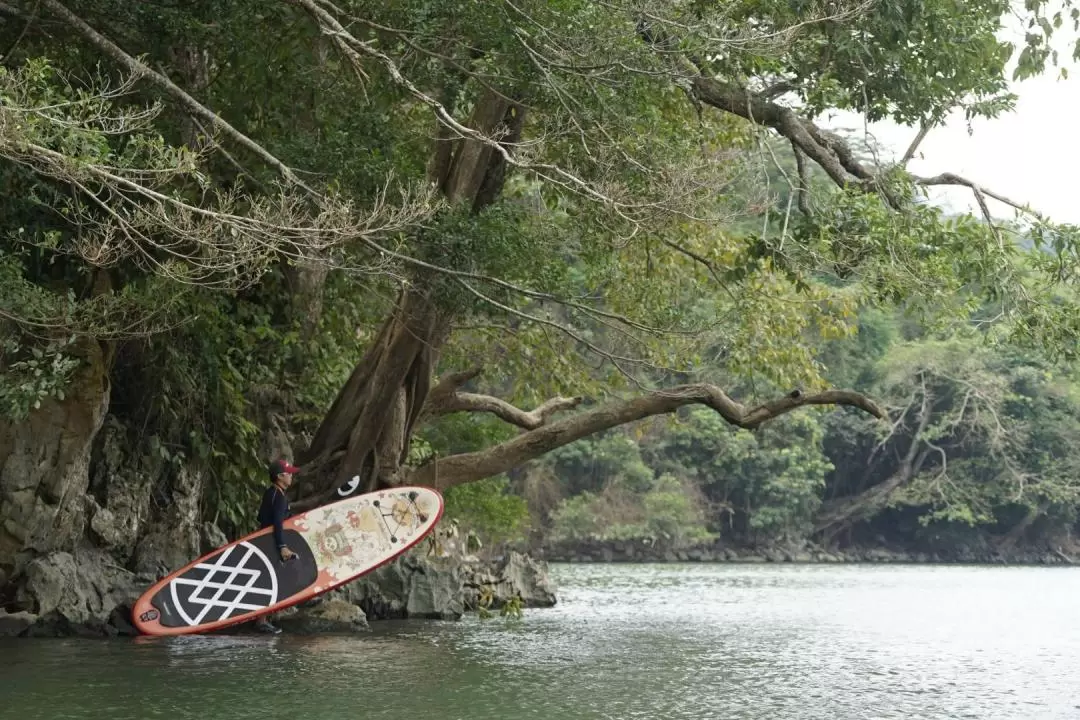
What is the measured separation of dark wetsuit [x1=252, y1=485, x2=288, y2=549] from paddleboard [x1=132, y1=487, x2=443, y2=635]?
11cm

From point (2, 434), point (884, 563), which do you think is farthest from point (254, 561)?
point (884, 563)

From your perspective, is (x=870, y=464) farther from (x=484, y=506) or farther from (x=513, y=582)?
(x=513, y=582)

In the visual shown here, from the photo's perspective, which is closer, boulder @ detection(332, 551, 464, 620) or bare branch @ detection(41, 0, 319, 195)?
bare branch @ detection(41, 0, 319, 195)

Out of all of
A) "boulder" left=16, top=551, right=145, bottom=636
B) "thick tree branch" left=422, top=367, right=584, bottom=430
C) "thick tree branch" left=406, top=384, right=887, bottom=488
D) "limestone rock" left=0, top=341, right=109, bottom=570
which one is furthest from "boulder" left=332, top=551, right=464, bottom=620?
"limestone rock" left=0, top=341, right=109, bottom=570

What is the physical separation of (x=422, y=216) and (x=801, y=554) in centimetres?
3234

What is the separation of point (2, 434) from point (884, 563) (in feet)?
110

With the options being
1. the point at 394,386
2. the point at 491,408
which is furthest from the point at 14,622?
the point at 491,408

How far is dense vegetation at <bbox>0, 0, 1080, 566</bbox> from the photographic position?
940cm

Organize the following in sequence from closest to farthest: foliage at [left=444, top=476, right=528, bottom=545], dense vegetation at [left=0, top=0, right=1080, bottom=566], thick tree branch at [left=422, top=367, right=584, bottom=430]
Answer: dense vegetation at [left=0, top=0, right=1080, bottom=566]
thick tree branch at [left=422, top=367, right=584, bottom=430]
foliage at [left=444, top=476, right=528, bottom=545]

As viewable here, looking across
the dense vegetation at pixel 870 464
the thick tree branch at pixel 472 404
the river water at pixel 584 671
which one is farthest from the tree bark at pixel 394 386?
the dense vegetation at pixel 870 464

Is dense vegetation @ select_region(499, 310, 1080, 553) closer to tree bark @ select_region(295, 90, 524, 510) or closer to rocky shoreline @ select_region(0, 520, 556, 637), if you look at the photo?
rocky shoreline @ select_region(0, 520, 556, 637)

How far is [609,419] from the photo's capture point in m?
13.5

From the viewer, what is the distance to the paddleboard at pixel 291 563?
11.2 metres

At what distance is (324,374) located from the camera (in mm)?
14125
